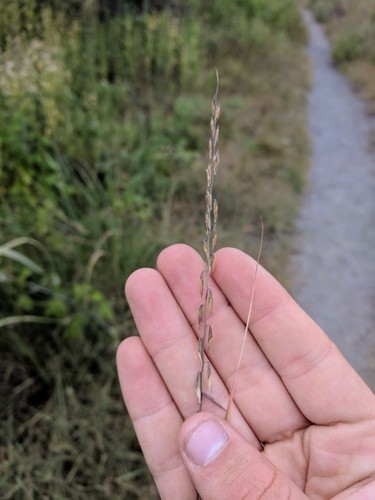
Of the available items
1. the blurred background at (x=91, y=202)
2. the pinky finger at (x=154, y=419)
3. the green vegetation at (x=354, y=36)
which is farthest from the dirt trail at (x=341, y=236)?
the pinky finger at (x=154, y=419)

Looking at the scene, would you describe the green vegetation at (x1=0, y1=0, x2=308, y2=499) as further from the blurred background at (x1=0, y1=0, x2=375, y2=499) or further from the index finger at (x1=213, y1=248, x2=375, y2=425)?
the index finger at (x1=213, y1=248, x2=375, y2=425)

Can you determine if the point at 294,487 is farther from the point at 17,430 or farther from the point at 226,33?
the point at 226,33

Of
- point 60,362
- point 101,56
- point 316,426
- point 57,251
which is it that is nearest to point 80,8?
point 101,56

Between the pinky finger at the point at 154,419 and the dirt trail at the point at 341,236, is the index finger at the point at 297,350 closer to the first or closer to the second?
the pinky finger at the point at 154,419

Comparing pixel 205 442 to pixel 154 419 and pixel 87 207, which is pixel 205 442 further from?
pixel 87 207

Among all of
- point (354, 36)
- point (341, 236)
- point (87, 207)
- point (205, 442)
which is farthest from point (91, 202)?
point (354, 36)

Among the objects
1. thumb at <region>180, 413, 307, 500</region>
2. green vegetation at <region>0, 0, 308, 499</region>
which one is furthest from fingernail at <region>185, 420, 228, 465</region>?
green vegetation at <region>0, 0, 308, 499</region>
